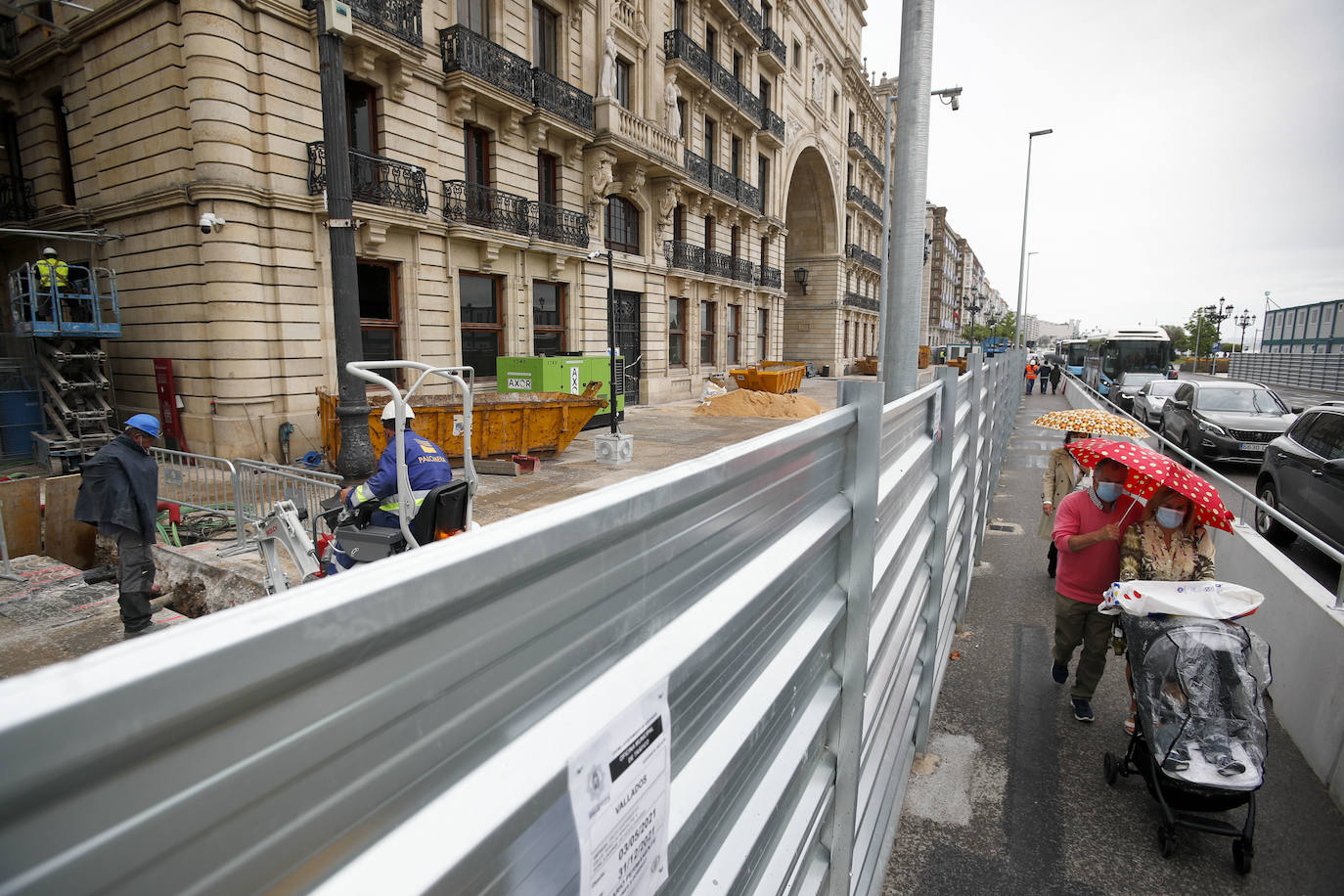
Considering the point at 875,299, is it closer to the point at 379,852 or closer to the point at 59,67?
the point at 59,67

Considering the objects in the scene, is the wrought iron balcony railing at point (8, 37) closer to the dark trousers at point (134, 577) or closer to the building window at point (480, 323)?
the building window at point (480, 323)

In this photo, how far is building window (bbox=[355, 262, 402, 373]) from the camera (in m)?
16.2

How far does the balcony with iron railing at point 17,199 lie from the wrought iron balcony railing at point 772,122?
27.5 metres

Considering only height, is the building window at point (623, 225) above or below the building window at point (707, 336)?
above

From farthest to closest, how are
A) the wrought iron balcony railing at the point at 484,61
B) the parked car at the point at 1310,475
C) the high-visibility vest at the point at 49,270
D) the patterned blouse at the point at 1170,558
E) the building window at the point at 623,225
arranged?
the building window at the point at 623,225
the wrought iron balcony railing at the point at 484,61
the high-visibility vest at the point at 49,270
the parked car at the point at 1310,475
the patterned blouse at the point at 1170,558

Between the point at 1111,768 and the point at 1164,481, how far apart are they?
1605mm

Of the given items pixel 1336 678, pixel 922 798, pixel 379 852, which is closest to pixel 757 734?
pixel 379 852

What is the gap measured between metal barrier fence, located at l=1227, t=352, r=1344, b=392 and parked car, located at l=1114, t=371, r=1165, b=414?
36.3ft

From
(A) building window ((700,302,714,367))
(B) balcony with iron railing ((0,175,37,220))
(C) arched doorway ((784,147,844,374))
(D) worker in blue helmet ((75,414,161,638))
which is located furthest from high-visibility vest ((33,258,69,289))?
(C) arched doorway ((784,147,844,374))

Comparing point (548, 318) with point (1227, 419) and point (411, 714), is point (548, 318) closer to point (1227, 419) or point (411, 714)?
point (1227, 419)

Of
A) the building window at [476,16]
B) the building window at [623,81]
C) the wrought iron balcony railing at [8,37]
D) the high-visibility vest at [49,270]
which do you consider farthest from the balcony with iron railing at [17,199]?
the building window at [623,81]

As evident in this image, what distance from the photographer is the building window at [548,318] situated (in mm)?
21250

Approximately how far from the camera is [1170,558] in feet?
13.5

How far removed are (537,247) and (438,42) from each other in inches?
215
